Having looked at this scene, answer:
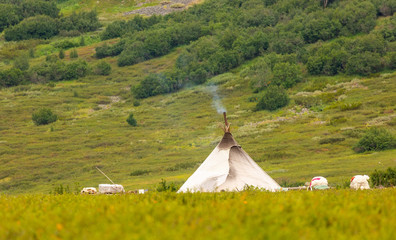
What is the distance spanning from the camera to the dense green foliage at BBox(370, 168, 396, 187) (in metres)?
22.6

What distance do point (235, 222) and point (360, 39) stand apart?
91750mm

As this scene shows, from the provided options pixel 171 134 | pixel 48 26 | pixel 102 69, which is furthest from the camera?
pixel 48 26

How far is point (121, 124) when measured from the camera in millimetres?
78938

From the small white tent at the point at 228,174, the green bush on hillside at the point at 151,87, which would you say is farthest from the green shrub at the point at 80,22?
the small white tent at the point at 228,174

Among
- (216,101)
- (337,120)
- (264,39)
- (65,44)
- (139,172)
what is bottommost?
(139,172)

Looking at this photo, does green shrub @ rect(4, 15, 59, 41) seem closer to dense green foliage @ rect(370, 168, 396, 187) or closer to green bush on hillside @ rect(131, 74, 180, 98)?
green bush on hillside @ rect(131, 74, 180, 98)

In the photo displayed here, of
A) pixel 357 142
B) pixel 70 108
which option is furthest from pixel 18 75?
pixel 357 142

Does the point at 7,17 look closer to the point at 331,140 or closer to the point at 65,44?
the point at 65,44

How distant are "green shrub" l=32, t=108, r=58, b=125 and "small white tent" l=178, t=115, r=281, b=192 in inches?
2649

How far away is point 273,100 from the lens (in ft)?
248

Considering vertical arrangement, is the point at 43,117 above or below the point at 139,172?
above

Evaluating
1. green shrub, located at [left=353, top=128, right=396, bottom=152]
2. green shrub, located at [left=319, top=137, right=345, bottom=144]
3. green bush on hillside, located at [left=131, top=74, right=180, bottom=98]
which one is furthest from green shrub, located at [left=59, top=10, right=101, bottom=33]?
green shrub, located at [left=353, top=128, right=396, bottom=152]

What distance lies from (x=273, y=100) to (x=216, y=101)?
1519 centimetres

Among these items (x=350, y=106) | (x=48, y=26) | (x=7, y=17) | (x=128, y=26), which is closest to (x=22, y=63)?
(x=48, y=26)
